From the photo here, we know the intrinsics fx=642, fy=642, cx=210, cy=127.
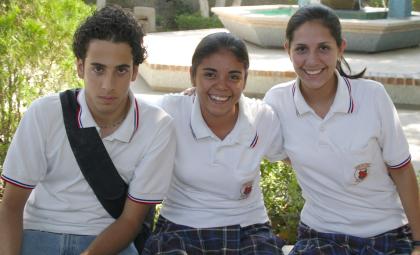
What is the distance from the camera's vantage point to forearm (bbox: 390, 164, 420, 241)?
2771 millimetres

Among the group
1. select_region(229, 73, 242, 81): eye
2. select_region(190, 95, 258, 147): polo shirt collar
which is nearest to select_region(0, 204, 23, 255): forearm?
select_region(190, 95, 258, 147): polo shirt collar

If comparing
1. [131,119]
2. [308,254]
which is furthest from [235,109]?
[308,254]

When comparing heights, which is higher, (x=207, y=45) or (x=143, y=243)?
(x=207, y=45)

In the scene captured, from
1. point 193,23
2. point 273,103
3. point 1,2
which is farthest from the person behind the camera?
point 193,23

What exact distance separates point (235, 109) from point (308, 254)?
72cm

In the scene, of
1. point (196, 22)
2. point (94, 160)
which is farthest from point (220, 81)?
point (196, 22)

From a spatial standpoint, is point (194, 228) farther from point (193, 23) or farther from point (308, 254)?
point (193, 23)

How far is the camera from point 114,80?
8.54ft

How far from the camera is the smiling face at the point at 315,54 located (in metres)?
2.81

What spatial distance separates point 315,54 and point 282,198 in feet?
3.82

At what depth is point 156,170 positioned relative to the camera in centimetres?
268

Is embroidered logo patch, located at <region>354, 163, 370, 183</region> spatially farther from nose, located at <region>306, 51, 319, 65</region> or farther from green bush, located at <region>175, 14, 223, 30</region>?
green bush, located at <region>175, 14, 223, 30</region>

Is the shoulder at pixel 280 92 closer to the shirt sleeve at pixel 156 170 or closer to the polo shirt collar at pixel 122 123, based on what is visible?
the shirt sleeve at pixel 156 170

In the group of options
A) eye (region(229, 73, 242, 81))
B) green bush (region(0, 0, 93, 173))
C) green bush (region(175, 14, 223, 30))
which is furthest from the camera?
green bush (region(175, 14, 223, 30))
